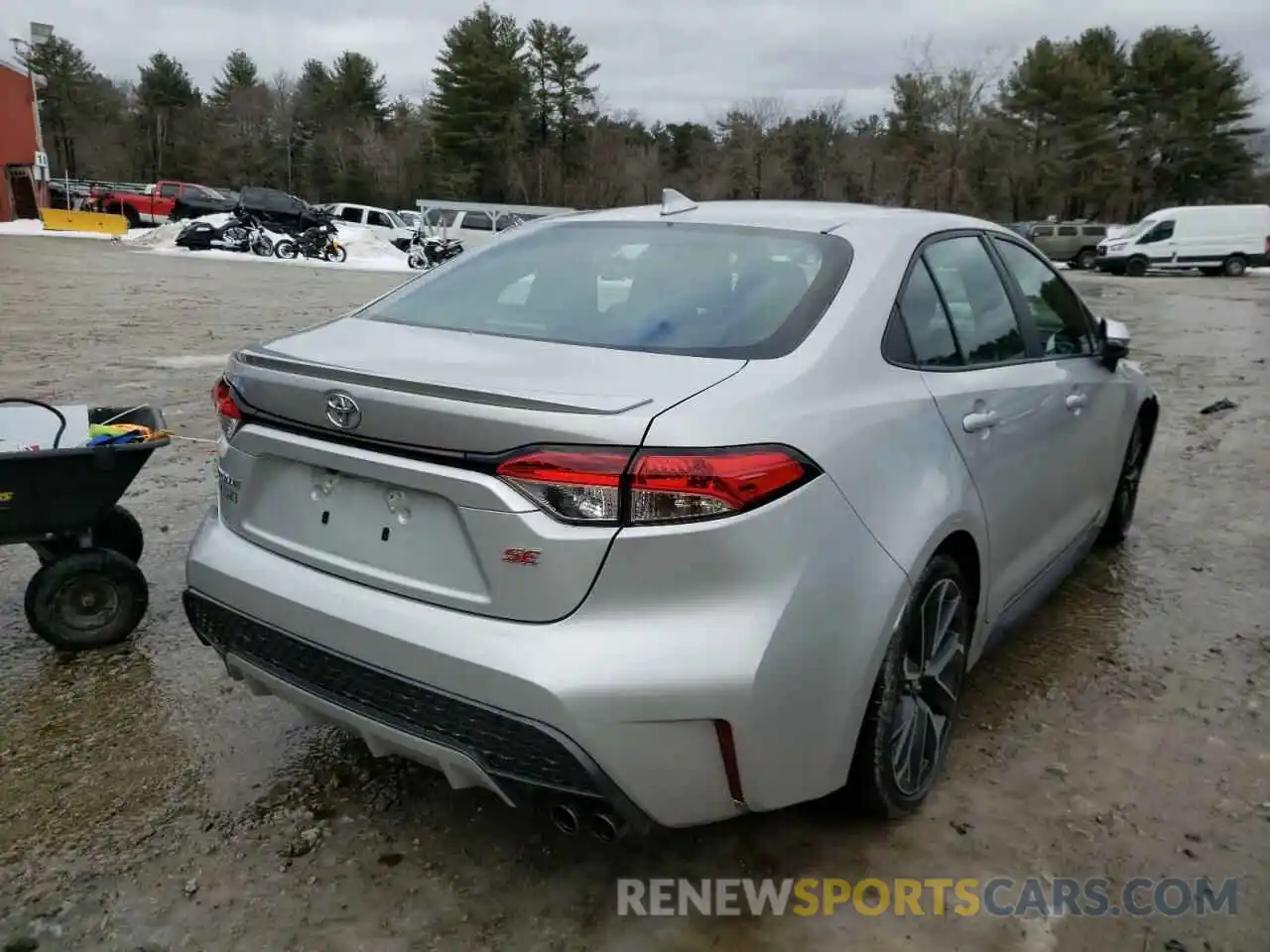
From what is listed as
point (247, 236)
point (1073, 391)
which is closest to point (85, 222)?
point (247, 236)

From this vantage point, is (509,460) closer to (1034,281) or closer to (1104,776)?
(1104,776)

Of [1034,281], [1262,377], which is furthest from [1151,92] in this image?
[1034,281]

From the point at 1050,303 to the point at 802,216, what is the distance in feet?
4.44

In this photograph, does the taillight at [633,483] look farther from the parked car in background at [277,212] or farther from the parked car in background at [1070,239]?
the parked car in background at [1070,239]

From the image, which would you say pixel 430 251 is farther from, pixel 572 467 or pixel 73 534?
pixel 572 467

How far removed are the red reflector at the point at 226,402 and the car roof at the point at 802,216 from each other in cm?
130

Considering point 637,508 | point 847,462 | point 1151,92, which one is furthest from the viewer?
point 1151,92

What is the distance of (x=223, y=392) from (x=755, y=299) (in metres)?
1.40

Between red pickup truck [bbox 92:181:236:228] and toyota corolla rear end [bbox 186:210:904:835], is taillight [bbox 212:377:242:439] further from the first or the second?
red pickup truck [bbox 92:181:236:228]

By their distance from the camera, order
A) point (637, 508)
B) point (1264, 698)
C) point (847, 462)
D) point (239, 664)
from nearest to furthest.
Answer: point (637, 508) < point (847, 462) < point (239, 664) < point (1264, 698)

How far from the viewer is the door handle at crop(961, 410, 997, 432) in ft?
9.02

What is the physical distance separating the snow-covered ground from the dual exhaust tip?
2696 cm

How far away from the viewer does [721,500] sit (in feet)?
6.53

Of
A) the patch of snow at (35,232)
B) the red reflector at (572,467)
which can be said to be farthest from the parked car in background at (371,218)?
the red reflector at (572,467)
